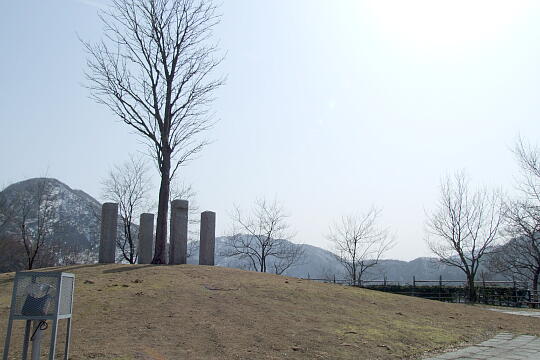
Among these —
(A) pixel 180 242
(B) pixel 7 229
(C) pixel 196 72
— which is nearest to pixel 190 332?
(A) pixel 180 242

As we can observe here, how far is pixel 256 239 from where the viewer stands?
1544 inches

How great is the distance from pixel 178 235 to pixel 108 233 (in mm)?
2766

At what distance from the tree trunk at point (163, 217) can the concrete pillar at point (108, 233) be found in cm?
178

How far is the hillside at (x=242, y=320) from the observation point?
7.36m

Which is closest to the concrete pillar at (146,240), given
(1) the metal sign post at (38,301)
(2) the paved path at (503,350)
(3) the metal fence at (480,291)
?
(3) the metal fence at (480,291)

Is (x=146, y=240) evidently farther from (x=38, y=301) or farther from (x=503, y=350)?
(x=503, y=350)

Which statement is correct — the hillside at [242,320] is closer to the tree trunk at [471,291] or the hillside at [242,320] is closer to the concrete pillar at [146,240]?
the concrete pillar at [146,240]

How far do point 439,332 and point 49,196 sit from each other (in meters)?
31.0

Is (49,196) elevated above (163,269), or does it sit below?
above

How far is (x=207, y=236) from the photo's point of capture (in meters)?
17.7

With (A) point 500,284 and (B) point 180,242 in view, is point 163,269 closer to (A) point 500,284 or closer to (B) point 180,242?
(B) point 180,242

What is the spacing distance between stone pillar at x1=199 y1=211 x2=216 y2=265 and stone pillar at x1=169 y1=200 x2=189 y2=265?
0.81 metres

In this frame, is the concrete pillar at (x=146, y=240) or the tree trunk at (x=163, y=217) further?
the concrete pillar at (x=146, y=240)

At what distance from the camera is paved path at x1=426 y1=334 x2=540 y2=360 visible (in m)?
8.38
